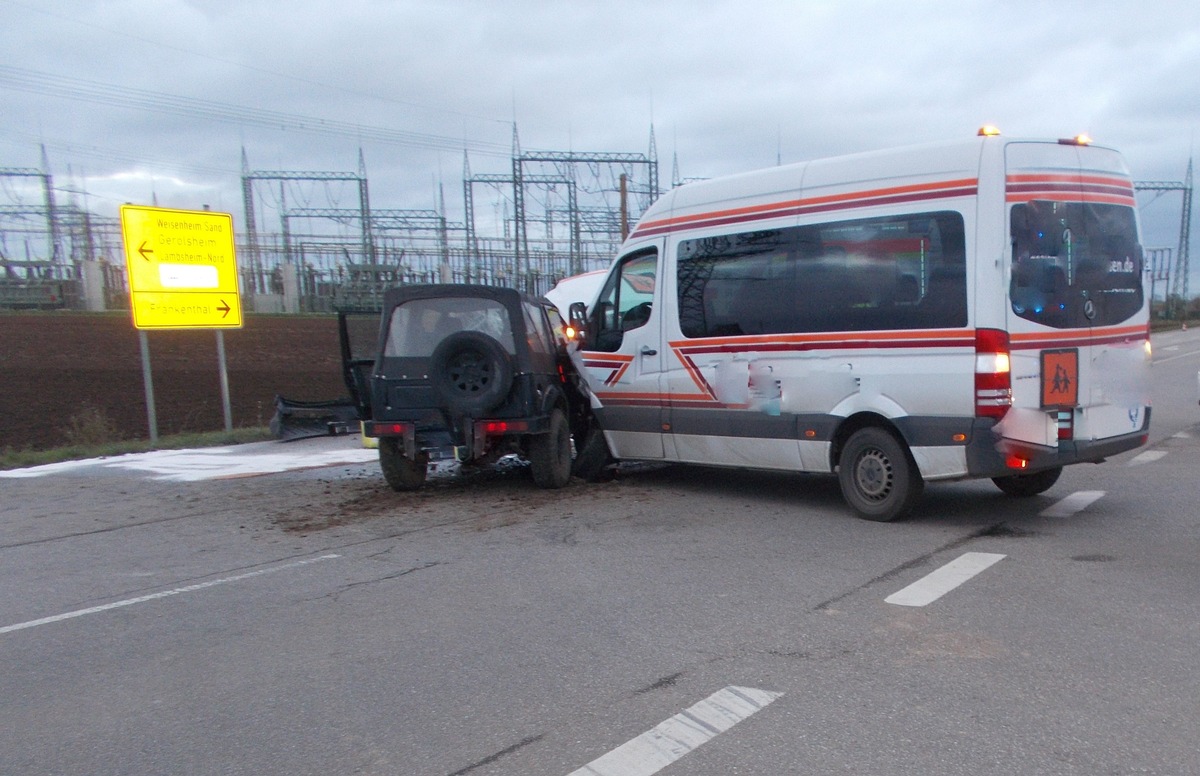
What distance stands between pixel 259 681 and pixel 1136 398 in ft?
22.1

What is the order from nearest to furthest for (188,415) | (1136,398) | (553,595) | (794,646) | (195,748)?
(195,748) → (794,646) → (553,595) → (1136,398) → (188,415)

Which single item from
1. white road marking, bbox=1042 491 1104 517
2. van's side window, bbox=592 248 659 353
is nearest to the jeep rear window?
van's side window, bbox=592 248 659 353

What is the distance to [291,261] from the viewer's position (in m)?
53.1

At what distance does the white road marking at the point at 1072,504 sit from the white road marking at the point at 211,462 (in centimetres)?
821

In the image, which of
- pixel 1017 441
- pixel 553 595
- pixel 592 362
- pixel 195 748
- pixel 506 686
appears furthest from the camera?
pixel 592 362

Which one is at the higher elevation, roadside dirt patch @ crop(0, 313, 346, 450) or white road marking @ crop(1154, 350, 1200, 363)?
roadside dirt patch @ crop(0, 313, 346, 450)

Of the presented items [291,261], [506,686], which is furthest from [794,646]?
[291,261]

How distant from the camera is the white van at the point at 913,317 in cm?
686

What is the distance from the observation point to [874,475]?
7.64 metres

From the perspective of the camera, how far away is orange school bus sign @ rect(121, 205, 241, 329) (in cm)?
1547

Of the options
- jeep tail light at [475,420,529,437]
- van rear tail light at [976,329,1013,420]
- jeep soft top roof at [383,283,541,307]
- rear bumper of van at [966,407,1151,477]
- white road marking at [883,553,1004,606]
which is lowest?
white road marking at [883,553,1004,606]

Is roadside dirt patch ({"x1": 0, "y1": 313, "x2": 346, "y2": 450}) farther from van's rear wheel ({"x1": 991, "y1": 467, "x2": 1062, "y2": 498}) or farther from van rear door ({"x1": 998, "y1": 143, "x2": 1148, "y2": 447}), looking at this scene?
van rear door ({"x1": 998, "y1": 143, "x2": 1148, "y2": 447})

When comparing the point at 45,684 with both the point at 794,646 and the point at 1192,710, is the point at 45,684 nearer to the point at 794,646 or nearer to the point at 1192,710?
the point at 794,646

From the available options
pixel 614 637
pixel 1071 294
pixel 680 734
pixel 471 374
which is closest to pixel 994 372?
pixel 1071 294
